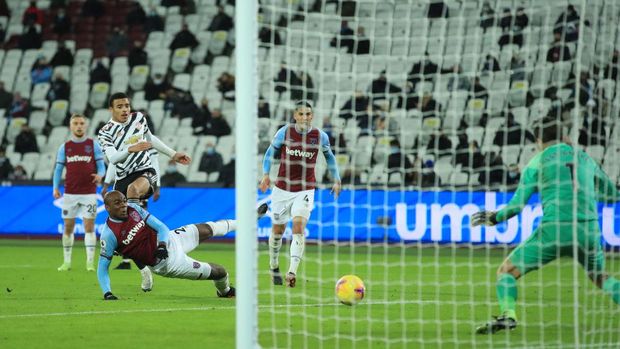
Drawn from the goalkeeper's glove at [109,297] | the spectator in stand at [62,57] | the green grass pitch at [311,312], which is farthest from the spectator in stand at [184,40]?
the goalkeeper's glove at [109,297]

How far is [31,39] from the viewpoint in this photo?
23.4 m

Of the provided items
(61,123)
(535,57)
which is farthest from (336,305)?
(61,123)

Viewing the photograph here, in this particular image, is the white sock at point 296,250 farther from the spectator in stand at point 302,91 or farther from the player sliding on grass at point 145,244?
the spectator in stand at point 302,91

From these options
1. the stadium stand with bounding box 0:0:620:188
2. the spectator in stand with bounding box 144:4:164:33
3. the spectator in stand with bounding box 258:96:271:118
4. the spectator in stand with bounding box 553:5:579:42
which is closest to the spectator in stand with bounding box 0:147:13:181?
the stadium stand with bounding box 0:0:620:188

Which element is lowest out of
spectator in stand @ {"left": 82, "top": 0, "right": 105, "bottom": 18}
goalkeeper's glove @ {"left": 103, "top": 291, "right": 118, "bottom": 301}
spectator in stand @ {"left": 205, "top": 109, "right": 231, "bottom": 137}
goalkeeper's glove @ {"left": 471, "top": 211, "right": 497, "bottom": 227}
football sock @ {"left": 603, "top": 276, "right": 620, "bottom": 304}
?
goalkeeper's glove @ {"left": 103, "top": 291, "right": 118, "bottom": 301}

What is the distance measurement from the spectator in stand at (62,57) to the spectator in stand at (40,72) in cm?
20

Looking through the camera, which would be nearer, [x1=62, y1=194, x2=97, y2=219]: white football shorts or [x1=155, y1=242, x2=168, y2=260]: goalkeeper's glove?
[x1=155, y1=242, x2=168, y2=260]: goalkeeper's glove

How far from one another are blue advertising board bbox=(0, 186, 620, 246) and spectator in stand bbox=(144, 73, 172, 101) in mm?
4677

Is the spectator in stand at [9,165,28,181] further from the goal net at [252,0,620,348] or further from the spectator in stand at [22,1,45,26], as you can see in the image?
the spectator in stand at [22,1,45,26]

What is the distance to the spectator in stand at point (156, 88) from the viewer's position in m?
21.4

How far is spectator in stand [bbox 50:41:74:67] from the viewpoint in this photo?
22.7 metres

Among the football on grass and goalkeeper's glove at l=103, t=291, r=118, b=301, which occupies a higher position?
the football on grass

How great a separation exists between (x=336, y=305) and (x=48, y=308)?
98.0 inches

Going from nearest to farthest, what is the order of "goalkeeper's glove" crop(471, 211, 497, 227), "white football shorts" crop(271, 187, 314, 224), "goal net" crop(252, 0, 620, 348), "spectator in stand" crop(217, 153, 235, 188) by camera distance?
1. "goalkeeper's glove" crop(471, 211, 497, 227)
2. "goal net" crop(252, 0, 620, 348)
3. "white football shorts" crop(271, 187, 314, 224)
4. "spectator in stand" crop(217, 153, 235, 188)
